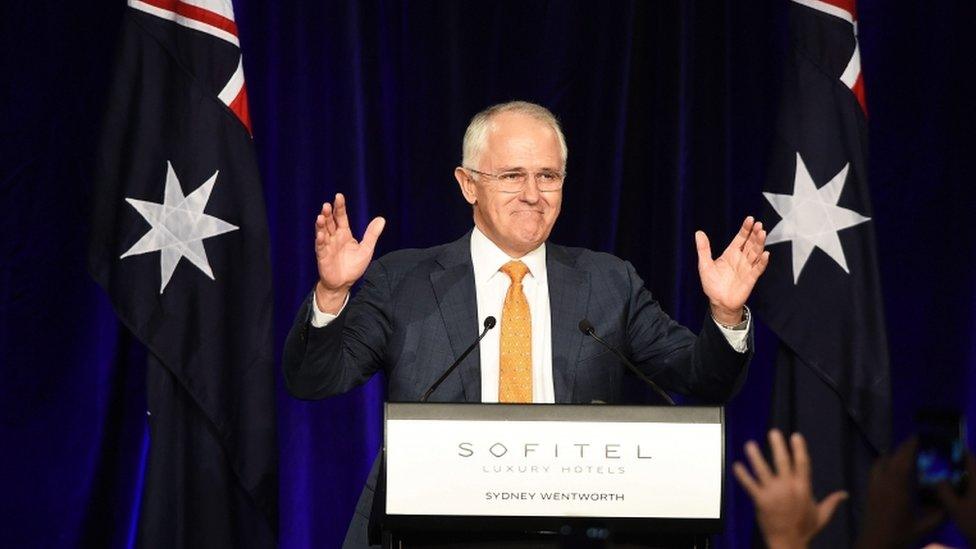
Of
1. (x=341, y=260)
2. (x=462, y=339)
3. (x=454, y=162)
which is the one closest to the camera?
(x=341, y=260)

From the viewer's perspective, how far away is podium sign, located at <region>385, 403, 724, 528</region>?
2084mm

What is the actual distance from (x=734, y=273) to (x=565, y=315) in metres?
0.45

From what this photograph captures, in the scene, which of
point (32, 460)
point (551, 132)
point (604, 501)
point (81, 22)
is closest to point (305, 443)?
point (32, 460)

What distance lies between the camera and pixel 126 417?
4426 mm

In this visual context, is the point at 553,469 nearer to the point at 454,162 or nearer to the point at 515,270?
the point at 515,270

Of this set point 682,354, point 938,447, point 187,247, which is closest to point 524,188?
point 682,354

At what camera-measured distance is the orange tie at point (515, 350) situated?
2.75m

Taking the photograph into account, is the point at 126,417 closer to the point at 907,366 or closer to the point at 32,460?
the point at 32,460

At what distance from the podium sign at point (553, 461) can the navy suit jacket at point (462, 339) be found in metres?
0.51

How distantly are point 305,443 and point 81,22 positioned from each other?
5.79 feet

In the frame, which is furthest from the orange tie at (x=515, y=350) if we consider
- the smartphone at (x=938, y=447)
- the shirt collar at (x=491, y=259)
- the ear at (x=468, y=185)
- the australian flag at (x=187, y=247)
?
the smartphone at (x=938, y=447)

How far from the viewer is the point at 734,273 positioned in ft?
8.43

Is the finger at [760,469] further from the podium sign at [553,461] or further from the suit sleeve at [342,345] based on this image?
the suit sleeve at [342,345]

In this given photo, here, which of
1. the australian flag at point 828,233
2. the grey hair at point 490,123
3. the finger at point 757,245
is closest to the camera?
the finger at point 757,245
